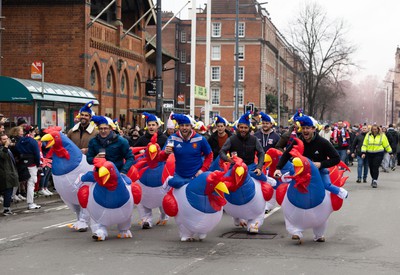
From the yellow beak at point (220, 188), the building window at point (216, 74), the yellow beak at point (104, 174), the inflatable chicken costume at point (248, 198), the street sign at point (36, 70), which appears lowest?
the inflatable chicken costume at point (248, 198)

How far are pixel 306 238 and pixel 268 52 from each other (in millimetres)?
80776

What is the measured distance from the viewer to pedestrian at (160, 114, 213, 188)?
10641mm

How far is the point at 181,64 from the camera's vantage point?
8525 centimetres

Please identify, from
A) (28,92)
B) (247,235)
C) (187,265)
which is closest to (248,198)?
(247,235)

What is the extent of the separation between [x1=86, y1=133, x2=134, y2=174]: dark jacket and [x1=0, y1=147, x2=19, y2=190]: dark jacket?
3746 millimetres

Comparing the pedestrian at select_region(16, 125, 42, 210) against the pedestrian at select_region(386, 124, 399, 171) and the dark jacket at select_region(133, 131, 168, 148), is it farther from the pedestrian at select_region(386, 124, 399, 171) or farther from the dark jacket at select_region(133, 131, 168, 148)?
the pedestrian at select_region(386, 124, 399, 171)

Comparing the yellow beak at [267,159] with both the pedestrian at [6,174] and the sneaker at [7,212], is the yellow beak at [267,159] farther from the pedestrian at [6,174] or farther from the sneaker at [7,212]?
Result: the sneaker at [7,212]

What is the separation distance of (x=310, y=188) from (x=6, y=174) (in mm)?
7059

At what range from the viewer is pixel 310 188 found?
9836 millimetres

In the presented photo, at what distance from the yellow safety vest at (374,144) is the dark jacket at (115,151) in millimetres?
11600

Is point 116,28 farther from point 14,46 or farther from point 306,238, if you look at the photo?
point 306,238

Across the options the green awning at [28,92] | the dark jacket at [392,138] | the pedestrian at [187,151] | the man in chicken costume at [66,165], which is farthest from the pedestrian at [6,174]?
the dark jacket at [392,138]

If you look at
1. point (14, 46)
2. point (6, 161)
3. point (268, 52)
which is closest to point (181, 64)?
point (268, 52)

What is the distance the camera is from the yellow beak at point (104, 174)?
9.87 metres
